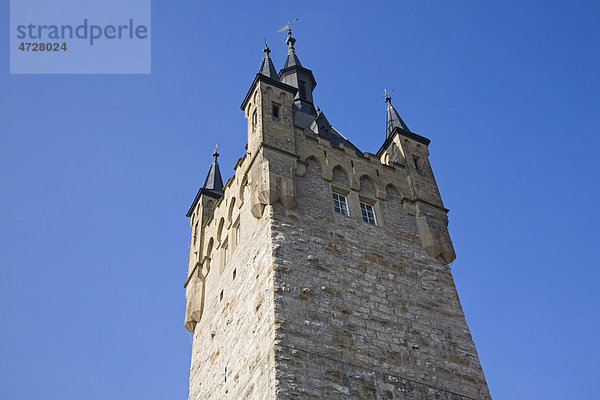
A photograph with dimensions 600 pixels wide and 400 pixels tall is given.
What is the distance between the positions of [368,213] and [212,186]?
275 inches

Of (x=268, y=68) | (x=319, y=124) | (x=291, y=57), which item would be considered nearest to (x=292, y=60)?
(x=291, y=57)

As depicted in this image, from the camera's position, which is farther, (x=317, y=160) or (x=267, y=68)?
(x=267, y=68)

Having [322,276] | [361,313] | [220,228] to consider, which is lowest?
[361,313]

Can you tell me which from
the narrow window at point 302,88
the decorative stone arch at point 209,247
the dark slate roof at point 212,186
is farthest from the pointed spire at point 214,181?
the narrow window at point 302,88

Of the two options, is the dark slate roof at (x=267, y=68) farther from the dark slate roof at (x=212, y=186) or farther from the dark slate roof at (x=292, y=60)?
the dark slate roof at (x=292, y=60)

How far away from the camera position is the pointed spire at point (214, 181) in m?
22.2

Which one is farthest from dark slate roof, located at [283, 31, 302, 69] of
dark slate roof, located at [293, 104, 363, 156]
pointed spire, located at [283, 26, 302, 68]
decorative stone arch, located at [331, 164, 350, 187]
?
decorative stone arch, located at [331, 164, 350, 187]

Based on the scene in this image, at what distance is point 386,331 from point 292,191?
4.08m

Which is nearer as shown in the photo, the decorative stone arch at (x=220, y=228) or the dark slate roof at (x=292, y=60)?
the decorative stone arch at (x=220, y=228)

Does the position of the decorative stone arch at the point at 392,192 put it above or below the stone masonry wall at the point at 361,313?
above

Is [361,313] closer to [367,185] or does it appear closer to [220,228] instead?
[367,185]

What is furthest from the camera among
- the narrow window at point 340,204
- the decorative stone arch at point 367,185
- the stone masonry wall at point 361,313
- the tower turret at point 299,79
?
the tower turret at point 299,79

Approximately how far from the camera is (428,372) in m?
13.4

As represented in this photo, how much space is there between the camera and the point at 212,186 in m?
22.4
